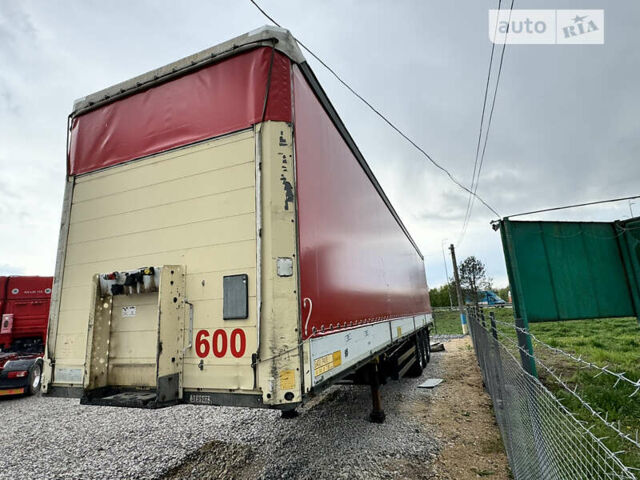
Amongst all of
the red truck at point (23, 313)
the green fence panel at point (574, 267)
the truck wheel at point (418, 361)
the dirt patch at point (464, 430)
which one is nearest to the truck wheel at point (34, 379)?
the red truck at point (23, 313)

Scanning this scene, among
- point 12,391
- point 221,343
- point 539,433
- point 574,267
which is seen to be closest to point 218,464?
point 221,343

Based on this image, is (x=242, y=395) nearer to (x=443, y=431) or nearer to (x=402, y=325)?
(x=443, y=431)

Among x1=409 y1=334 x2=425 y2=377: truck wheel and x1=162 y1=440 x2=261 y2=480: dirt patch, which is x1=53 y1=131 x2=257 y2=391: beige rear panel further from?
x1=409 y1=334 x2=425 y2=377: truck wheel

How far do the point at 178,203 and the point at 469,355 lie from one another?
36.5ft

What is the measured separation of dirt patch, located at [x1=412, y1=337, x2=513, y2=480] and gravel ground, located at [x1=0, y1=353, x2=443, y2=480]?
0.58 feet

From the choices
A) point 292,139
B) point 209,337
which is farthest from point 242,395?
point 292,139

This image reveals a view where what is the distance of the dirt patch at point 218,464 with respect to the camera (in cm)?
374

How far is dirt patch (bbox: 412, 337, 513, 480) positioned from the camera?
3.66 metres

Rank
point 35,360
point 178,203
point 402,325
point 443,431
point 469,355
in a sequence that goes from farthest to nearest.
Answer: point 469,355 → point 35,360 → point 402,325 → point 443,431 → point 178,203

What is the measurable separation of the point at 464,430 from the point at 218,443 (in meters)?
3.21

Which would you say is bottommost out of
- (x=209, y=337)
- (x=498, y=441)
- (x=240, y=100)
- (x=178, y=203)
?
(x=498, y=441)

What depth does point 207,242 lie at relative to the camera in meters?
2.85

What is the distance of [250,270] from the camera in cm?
261

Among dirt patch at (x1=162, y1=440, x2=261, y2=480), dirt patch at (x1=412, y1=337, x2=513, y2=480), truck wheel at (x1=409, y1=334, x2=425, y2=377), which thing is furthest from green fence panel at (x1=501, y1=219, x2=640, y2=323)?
dirt patch at (x1=162, y1=440, x2=261, y2=480)
